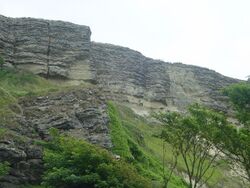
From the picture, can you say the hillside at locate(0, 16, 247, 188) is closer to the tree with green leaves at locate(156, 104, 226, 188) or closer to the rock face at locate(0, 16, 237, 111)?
the rock face at locate(0, 16, 237, 111)

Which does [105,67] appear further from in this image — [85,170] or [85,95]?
[85,170]

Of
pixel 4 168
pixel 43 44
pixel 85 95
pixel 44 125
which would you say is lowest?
pixel 4 168

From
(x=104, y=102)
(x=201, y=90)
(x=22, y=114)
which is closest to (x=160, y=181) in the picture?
(x=104, y=102)

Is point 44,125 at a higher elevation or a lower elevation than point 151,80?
lower

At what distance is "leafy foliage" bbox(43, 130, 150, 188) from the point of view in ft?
83.1

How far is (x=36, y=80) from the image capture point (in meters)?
60.4

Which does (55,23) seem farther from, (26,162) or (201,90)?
(26,162)

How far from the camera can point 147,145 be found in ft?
158

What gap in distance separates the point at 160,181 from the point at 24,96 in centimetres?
1107

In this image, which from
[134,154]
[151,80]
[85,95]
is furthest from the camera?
[151,80]

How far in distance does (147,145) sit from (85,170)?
74.2ft

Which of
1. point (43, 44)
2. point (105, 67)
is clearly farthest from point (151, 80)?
point (43, 44)

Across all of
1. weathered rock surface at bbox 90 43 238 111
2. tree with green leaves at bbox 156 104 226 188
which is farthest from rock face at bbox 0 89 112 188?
weathered rock surface at bbox 90 43 238 111

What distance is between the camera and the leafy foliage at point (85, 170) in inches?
997
